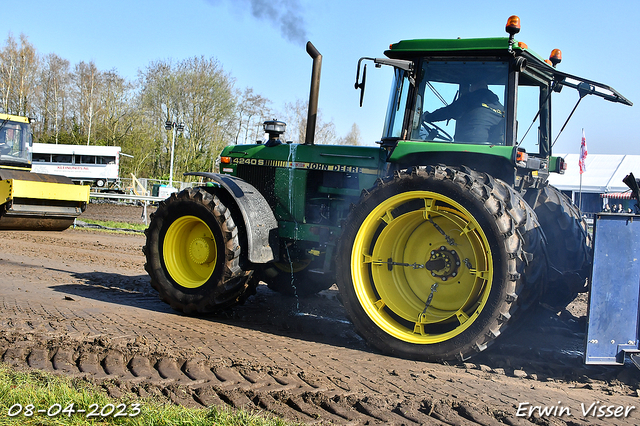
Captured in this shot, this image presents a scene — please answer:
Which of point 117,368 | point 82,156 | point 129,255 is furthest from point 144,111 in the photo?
point 117,368

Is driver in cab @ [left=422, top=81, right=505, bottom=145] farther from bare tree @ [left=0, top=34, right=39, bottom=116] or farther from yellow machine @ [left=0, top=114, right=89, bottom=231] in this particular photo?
bare tree @ [left=0, top=34, right=39, bottom=116]

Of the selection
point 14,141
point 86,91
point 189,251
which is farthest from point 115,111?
point 189,251

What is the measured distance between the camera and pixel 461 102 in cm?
479

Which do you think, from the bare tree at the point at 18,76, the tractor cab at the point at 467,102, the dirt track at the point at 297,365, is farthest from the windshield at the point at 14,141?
the bare tree at the point at 18,76

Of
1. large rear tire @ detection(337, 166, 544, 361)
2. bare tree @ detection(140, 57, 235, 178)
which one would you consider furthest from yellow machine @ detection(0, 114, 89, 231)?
bare tree @ detection(140, 57, 235, 178)

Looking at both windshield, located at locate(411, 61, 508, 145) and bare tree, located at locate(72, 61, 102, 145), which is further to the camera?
bare tree, located at locate(72, 61, 102, 145)

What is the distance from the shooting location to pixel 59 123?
1962 inches

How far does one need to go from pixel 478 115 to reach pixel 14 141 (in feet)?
44.4

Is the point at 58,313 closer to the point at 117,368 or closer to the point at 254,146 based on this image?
the point at 117,368

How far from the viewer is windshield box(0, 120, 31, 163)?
14.1 m

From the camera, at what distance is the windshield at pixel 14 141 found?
46.1ft

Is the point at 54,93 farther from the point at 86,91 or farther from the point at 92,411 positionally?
the point at 92,411

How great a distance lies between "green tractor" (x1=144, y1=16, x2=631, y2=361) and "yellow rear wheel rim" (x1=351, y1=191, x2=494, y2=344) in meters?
0.01

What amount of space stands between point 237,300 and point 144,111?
40051 millimetres
